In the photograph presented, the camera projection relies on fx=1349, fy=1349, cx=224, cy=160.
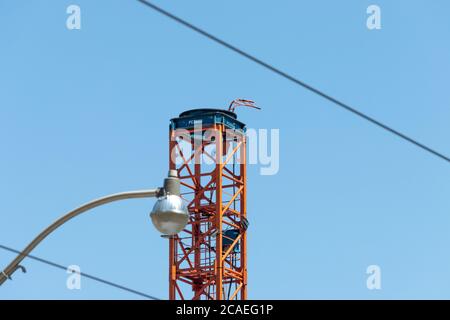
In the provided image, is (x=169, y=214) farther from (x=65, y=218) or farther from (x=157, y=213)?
(x=65, y=218)

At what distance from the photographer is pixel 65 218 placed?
689 inches

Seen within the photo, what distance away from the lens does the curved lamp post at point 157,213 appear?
17.5m

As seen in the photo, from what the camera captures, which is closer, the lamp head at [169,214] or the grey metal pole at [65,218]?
the grey metal pole at [65,218]

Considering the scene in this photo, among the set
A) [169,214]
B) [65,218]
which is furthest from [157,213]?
[65,218]

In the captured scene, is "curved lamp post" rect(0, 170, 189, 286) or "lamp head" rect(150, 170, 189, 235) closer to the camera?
"curved lamp post" rect(0, 170, 189, 286)

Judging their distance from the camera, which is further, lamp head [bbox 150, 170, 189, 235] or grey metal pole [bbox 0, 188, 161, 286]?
lamp head [bbox 150, 170, 189, 235]

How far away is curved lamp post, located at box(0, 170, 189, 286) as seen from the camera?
17.5 metres

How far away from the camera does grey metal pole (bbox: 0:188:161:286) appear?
17.5 meters

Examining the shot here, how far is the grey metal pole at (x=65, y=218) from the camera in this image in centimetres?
1747

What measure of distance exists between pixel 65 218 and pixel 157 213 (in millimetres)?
1234
